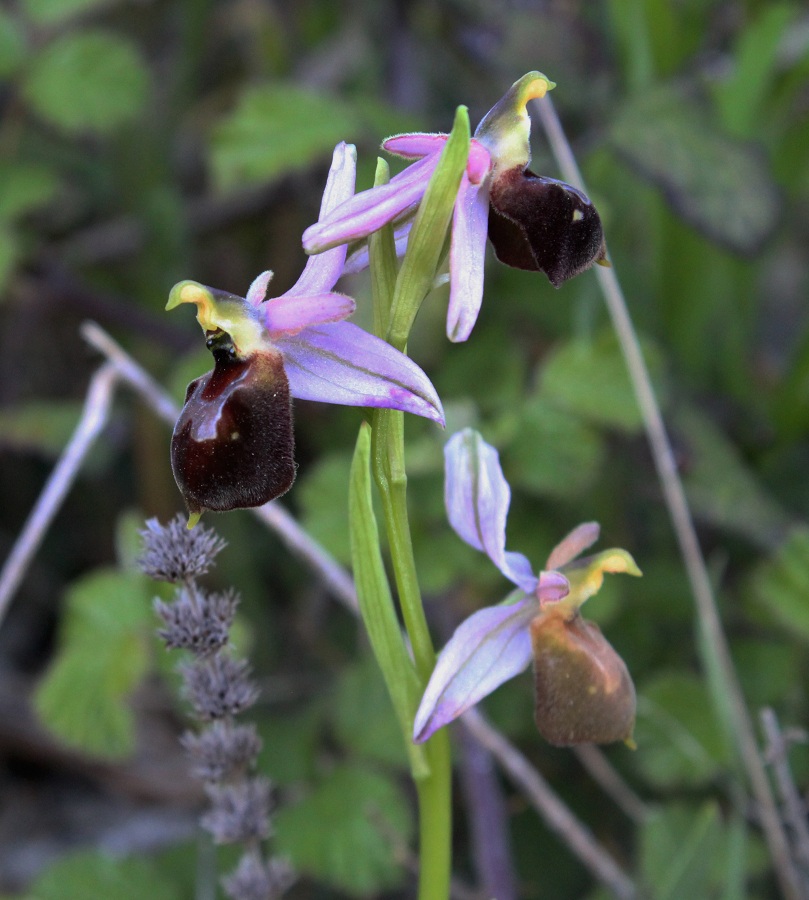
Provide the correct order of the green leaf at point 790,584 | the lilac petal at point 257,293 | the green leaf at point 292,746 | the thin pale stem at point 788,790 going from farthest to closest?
1. the green leaf at point 292,746
2. the green leaf at point 790,584
3. the thin pale stem at point 788,790
4. the lilac petal at point 257,293

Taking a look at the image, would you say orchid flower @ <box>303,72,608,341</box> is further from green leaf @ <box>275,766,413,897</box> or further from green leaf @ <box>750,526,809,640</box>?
green leaf @ <box>275,766,413,897</box>

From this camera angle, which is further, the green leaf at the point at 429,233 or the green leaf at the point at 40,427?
the green leaf at the point at 40,427

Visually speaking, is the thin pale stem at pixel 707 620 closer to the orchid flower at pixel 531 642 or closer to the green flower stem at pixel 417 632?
the orchid flower at pixel 531 642

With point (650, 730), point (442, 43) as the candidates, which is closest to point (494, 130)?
point (650, 730)

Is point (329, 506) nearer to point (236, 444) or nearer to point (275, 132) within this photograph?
point (275, 132)

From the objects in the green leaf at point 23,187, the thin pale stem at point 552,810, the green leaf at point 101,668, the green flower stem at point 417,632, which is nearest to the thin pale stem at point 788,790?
the thin pale stem at point 552,810

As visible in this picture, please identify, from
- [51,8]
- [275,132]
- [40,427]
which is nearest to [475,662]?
[275,132]

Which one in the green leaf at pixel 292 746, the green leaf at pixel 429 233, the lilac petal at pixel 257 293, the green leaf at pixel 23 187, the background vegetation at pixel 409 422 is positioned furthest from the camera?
the green leaf at pixel 23 187

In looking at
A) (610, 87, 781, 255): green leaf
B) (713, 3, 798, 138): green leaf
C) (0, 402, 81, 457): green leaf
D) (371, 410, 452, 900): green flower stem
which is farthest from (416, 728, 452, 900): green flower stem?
(713, 3, 798, 138): green leaf
